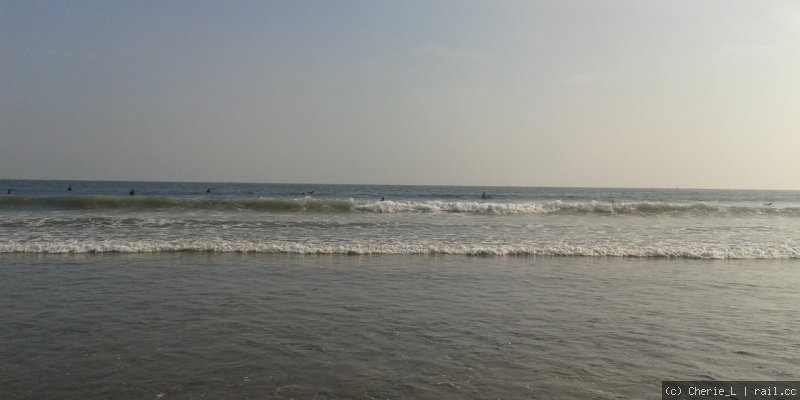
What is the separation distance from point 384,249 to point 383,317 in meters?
7.84

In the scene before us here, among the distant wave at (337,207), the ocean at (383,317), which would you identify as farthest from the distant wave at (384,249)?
the distant wave at (337,207)

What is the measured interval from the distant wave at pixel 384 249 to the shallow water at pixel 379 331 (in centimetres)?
260

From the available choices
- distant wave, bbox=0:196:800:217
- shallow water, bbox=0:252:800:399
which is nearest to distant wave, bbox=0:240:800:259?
shallow water, bbox=0:252:800:399

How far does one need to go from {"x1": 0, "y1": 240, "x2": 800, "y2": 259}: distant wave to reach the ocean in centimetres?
9

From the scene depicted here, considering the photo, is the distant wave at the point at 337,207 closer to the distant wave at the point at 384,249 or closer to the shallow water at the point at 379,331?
the distant wave at the point at 384,249

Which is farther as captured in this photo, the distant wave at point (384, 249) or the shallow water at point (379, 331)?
the distant wave at point (384, 249)

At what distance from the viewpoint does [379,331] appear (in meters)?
6.88

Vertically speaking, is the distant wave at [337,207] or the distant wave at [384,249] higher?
the distant wave at [337,207]

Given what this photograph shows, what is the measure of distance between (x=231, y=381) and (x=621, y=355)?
180 inches

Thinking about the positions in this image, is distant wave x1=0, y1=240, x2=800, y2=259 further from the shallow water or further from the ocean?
the shallow water

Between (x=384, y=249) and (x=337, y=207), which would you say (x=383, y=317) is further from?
(x=337, y=207)

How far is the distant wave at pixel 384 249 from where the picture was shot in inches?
579

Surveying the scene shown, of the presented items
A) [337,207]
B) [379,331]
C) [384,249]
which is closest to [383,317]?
[379,331]

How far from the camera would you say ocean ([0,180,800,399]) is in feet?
17.0
